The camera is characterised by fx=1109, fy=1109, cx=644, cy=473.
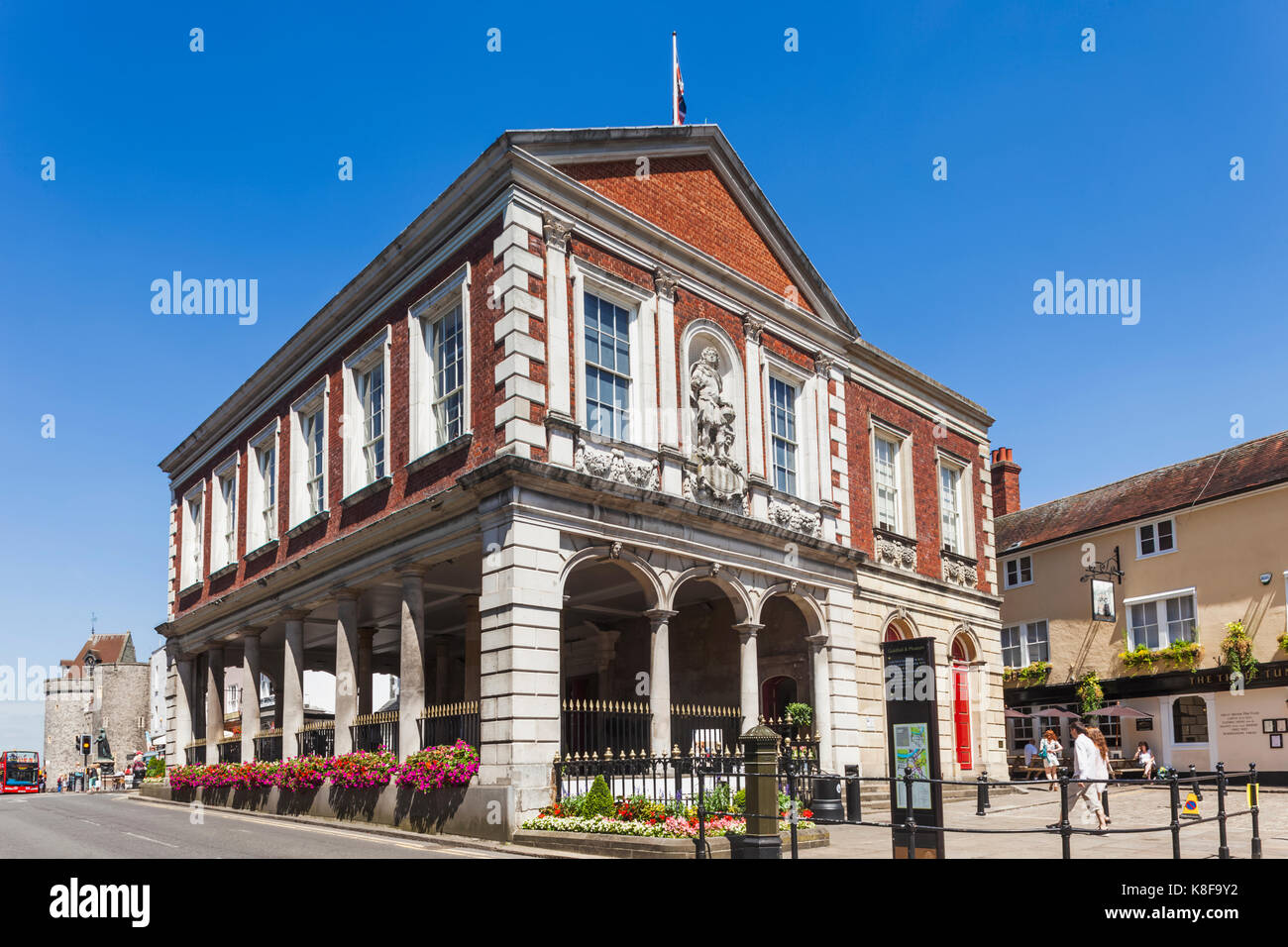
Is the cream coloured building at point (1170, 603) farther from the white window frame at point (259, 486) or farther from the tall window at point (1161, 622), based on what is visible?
the white window frame at point (259, 486)

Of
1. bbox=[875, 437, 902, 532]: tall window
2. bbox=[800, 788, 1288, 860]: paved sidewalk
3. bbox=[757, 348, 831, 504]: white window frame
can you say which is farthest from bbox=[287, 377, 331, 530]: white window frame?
bbox=[800, 788, 1288, 860]: paved sidewalk

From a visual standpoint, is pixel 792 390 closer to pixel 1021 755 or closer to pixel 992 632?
pixel 992 632

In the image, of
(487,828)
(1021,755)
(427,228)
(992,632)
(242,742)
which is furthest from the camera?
(1021,755)

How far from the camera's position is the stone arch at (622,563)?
1781cm

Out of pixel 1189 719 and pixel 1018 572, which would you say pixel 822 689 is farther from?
pixel 1018 572

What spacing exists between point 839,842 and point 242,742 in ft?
51.7

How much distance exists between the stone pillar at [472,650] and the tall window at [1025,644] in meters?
21.9

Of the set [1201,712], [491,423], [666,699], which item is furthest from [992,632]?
[491,423]

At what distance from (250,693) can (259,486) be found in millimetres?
5198

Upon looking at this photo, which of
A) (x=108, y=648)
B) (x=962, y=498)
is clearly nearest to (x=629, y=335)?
(x=962, y=498)

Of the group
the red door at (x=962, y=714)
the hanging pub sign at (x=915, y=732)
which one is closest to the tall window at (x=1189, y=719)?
the red door at (x=962, y=714)

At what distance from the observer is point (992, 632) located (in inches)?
1186

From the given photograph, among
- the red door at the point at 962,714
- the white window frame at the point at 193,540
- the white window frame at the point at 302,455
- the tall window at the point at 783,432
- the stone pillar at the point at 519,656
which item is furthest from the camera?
the white window frame at the point at 193,540

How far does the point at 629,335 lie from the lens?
20438mm
